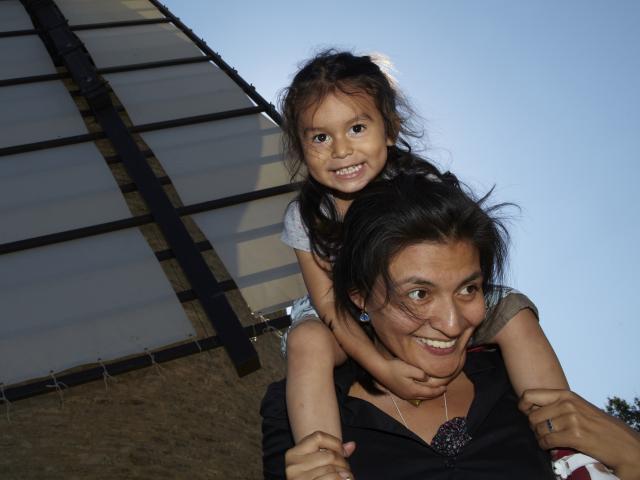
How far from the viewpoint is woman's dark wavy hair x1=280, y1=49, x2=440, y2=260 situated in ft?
9.04

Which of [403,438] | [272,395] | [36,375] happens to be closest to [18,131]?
[36,375]

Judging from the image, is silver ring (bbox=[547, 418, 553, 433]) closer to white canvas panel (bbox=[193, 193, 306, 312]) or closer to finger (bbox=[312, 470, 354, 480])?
finger (bbox=[312, 470, 354, 480])

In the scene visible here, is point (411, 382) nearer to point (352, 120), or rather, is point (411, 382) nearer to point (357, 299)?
point (357, 299)

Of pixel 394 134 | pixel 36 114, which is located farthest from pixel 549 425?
pixel 36 114

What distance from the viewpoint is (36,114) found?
5.61 meters

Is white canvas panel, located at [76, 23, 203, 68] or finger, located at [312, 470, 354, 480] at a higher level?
white canvas panel, located at [76, 23, 203, 68]

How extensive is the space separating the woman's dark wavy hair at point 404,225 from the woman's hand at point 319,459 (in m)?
0.40

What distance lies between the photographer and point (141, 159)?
5.36 meters

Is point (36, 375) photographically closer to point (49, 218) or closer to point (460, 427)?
point (49, 218)

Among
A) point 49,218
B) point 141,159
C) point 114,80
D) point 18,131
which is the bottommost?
point 49,218

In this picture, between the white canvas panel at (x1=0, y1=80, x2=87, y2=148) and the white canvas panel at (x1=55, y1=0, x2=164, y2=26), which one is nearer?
the white canvas panel at (x1=0, y1=80, x2=87, y2=148)

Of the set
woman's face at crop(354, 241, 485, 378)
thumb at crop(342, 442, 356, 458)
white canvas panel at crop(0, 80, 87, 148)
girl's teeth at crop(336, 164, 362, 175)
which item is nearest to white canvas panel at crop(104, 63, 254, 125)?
white canvas panel at crop(0, 80, 87, 148)

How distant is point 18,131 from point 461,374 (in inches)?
167

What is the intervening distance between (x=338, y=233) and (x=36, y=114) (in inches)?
148
